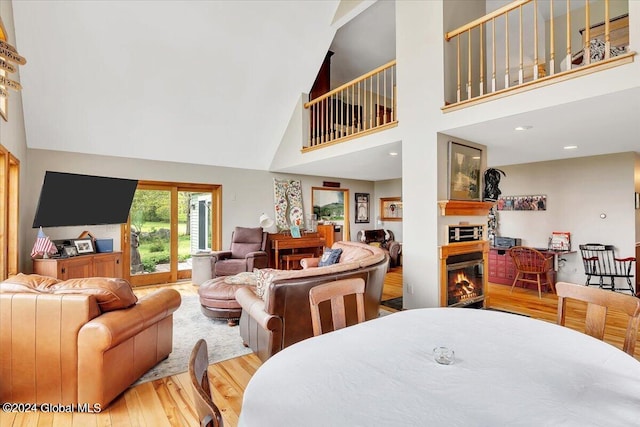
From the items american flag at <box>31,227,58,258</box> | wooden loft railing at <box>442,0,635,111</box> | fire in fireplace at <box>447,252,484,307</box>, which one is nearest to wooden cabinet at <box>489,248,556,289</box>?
fire in fireplace at <box>447,252,484,307</box>

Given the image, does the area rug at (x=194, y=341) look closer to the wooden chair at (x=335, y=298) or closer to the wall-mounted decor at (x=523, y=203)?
the wooden chair at (x=335, y=298)

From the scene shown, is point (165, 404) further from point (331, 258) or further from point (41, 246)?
point (41, 246)

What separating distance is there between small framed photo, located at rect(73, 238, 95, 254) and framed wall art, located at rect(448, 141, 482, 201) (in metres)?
5.17

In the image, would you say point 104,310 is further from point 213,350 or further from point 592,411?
point 592,411

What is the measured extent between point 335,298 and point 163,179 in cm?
511

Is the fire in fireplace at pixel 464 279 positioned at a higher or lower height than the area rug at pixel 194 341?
higher

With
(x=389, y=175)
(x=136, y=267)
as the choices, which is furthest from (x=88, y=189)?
(x=389, y=175)

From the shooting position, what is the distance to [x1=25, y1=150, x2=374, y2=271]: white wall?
4.67 m

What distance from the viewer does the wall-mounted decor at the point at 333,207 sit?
8086mm

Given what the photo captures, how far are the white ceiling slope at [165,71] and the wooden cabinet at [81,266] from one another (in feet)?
5.80

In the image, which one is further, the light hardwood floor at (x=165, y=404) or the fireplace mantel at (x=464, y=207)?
the fireplace mantel at (x=464, y=207)

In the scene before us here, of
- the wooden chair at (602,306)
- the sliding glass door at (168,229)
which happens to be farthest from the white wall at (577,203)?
the sliding glass door at (168,229)

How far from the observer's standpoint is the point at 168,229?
5.96m

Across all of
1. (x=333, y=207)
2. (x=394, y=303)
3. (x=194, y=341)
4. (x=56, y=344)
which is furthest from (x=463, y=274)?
(x=333, y=207)
